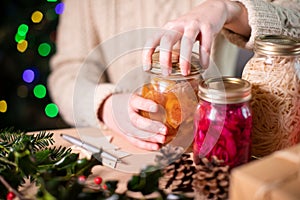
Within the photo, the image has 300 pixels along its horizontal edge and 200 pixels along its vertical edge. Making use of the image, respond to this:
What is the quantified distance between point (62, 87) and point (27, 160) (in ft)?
2.17

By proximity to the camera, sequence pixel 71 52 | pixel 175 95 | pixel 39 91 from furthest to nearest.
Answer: pixel 39 91, pixel 71 52, pixel 175 95

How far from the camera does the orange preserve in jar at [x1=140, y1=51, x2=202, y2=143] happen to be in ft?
2.27

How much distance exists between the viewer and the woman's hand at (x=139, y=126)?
2.38ft

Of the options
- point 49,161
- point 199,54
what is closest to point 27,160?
point 49,161

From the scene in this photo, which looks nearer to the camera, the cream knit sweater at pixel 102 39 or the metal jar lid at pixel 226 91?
the metal jar lid at pixel 226 91

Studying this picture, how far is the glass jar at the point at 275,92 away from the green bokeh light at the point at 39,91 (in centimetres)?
116

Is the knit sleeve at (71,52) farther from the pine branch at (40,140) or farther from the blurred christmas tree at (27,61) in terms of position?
the pine branch at (40,140)

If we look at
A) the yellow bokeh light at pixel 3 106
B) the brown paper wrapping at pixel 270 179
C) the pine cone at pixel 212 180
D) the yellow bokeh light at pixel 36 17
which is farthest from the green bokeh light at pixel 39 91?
the brown paper wrapping at pixel 270 179

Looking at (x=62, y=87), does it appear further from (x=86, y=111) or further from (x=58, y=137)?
(x=58, y=137)

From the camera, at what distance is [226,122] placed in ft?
2.04

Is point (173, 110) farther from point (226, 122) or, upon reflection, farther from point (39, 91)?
point (39, 91)

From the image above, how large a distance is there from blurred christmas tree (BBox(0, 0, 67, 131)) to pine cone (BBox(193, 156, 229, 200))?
1.17 m

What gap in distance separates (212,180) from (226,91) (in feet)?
0.40

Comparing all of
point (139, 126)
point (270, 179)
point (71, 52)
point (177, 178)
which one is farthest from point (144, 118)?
point (71, 52)
